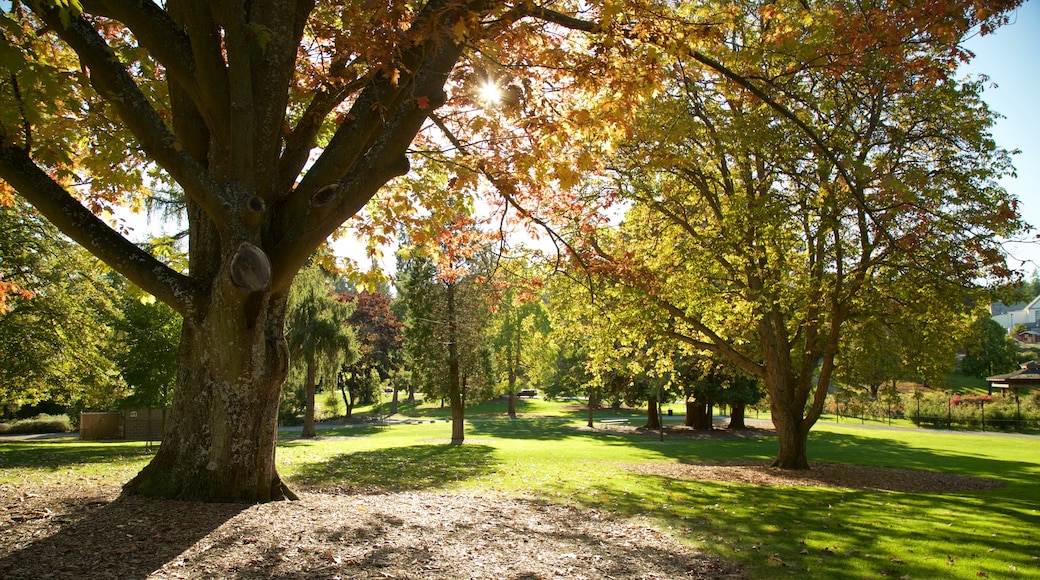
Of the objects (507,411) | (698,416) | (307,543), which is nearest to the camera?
(307,543)

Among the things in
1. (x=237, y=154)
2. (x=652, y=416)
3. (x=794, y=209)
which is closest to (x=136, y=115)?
(x=237, y=154)

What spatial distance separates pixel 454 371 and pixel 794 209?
50.2 ft

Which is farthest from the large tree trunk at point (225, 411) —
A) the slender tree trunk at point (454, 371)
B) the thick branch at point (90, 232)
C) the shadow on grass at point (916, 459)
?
the shadow on grass at point (916, 459)

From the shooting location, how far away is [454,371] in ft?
82.5

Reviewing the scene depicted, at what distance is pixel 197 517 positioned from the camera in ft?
17.4

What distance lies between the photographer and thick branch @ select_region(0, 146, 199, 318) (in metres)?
5.57

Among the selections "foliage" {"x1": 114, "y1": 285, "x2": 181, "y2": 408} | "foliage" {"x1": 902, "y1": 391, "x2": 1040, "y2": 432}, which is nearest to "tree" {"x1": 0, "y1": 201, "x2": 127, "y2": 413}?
"foliage" {"x1": 114, "y1": 285, "x2": 181, "y2": 408}

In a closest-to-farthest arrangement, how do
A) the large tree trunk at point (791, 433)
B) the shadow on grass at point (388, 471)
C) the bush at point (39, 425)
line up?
the shadow on grass at point (388, 471)
the large tree trunk at point (791, 433)
the bush at point (39, 425)

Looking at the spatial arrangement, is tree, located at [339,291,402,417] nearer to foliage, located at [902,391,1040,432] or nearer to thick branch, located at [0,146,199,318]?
foliage, located at [902,391,1040,432]

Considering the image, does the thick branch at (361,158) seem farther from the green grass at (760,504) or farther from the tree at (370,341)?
the tree at (370,341)

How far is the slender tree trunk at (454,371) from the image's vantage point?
2458 centimetres

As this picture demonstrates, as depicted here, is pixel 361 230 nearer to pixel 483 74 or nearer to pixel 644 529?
pixel 483 74

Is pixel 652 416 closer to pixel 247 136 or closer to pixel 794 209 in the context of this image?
pixel 794 209

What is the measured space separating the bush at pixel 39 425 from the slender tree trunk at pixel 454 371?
74.2ft
